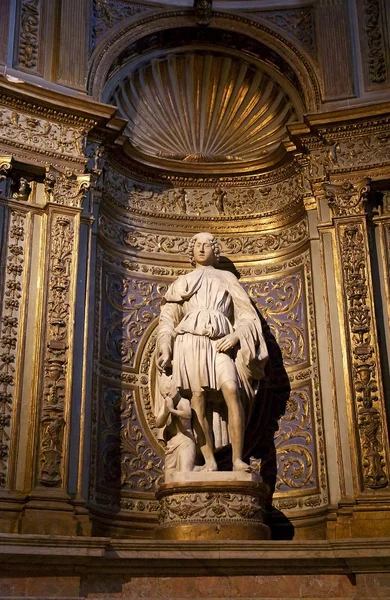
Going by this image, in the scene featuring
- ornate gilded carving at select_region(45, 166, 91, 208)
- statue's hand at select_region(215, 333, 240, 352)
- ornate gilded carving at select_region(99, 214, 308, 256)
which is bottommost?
statue's hand at select_region(215, 333, 240, 352)

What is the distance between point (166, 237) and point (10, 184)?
1.93 meters

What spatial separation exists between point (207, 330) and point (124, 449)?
153cm

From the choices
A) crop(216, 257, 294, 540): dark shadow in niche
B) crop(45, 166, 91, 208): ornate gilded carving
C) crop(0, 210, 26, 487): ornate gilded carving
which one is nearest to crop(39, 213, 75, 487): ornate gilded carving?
crop(45, 166, 91, 208): ornate gilded carving

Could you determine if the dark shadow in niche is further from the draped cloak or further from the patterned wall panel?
the draped cloak

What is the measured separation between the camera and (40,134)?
823 centimetres

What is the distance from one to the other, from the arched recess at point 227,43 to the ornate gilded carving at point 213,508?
4312 mm

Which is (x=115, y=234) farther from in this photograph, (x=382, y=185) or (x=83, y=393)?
(x=382, y=185)

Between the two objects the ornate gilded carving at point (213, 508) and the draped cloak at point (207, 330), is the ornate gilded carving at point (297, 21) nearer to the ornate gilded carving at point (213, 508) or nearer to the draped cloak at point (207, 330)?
the draped cloak at point (207, 330)

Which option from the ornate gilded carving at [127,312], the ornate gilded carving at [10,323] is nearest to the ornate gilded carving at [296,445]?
the ornate gilded carving at [127,312]

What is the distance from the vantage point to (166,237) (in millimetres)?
9227

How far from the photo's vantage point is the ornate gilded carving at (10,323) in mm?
7137

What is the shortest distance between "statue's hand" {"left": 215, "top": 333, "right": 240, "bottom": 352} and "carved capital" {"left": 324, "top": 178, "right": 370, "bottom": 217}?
1.72 m

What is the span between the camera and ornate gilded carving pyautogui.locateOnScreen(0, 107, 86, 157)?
8078 millimetres

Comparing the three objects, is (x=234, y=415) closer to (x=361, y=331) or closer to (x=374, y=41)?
(x=361, y=331)
